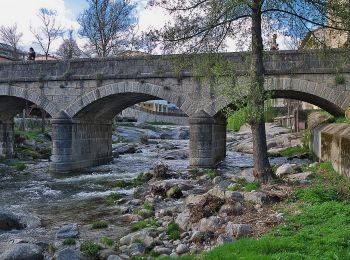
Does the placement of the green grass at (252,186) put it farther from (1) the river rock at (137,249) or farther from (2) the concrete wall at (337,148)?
(1) the river rock at (137,249)

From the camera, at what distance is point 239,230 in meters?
7.33

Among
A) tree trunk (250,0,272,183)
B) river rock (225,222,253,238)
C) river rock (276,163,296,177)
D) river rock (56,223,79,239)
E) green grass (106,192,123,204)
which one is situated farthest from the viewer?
river rock (276,163,296,177)

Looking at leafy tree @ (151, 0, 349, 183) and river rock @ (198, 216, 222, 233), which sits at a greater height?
leafy tree @ (151, 0, 349, 183)

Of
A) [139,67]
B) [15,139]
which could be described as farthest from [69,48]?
[139,67]

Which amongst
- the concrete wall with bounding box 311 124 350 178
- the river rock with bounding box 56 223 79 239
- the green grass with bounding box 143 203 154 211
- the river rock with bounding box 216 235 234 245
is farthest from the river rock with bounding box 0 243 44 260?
the concrete wall with bounding box 311 124 350 178

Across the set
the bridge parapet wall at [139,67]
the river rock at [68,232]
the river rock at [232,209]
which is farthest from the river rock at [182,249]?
the bridge parapet wall at [139,67]

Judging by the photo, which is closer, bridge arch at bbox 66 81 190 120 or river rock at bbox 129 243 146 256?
river rock at bbox 129 243 146 256

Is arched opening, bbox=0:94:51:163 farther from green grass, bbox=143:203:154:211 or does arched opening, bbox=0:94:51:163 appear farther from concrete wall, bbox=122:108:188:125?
concrete wall, bbox=122:108:188:125

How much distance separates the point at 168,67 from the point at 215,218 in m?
13.0

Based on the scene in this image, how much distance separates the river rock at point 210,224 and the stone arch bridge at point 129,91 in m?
10.4

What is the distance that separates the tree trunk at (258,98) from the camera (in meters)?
11.4

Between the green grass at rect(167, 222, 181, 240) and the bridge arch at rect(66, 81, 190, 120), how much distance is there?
38.5ft

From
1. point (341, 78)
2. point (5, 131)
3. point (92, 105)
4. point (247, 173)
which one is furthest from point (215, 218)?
point (5, 131)

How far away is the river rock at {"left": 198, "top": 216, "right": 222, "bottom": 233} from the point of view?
320 inches
